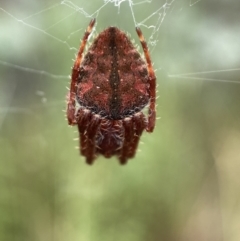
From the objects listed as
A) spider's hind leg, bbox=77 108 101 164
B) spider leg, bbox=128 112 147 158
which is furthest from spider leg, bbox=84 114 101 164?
spider leg, bbox=128 112 147 158

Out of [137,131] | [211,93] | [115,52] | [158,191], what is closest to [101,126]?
[137,131]

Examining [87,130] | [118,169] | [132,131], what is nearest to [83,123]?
[87,130]

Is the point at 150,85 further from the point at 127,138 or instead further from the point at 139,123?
the point at 127,138

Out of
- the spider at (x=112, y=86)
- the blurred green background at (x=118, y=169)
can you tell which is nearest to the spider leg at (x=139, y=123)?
the spider at (x=112, y=86)

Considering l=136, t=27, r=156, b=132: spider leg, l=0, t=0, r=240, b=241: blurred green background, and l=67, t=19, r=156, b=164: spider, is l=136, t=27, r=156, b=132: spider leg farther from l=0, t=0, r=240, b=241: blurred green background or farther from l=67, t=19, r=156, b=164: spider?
l=0, t=0, r=240, b=241: blurred green background

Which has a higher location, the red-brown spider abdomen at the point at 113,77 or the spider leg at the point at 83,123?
the red-brown spider abdomen at the point at 113,77

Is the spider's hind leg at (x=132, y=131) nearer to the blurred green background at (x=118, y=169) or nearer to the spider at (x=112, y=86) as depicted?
the spider at (x=112, y=86)

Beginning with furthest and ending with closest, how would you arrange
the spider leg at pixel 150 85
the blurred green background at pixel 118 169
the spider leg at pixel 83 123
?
the blurred green background at pixel 118 169 → the spider leg at pixel 83 123 → the spider leg at pixel 150 85
